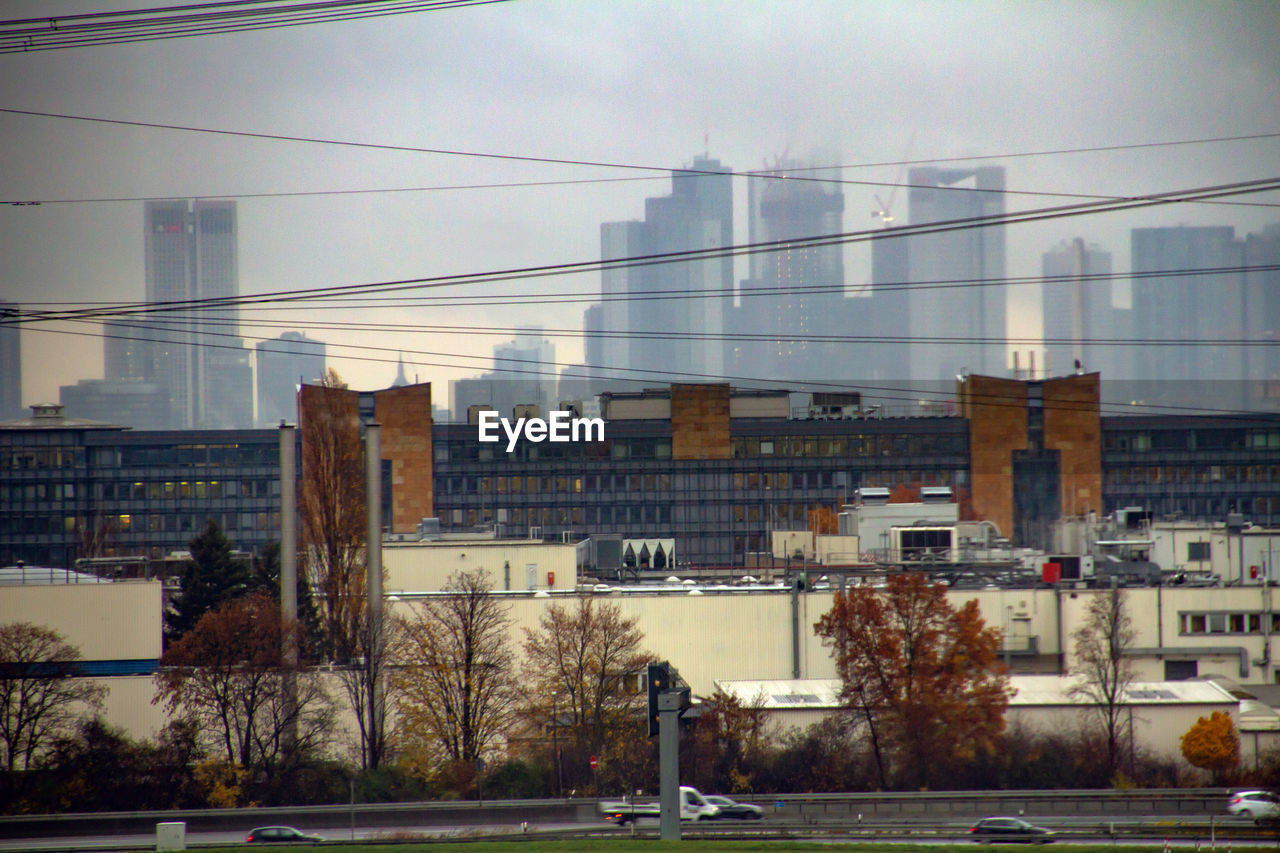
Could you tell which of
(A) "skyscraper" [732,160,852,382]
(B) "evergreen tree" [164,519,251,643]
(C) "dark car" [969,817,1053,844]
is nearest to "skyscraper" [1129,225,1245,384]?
(A) "skyscraper" [732,160,852,382]

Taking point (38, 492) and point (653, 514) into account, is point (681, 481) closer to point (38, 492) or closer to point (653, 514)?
point (653, 514)

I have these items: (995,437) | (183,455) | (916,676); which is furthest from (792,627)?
(183,455)

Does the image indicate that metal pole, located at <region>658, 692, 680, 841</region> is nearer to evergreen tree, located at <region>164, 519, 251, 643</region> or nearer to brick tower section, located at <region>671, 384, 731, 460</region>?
evergreen tree, located at <region>164, 519, 251, 643</region>

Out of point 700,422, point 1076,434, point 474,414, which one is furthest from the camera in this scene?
point 474,414

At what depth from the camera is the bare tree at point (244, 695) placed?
1808 cm

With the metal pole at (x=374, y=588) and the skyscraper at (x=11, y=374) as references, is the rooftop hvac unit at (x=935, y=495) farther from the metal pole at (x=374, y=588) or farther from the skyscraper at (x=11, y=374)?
the skyscraper at (x=11, y=374)

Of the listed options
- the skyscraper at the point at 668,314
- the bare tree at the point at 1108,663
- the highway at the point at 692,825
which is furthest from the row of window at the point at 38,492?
the skyscraper at the point at 668,314

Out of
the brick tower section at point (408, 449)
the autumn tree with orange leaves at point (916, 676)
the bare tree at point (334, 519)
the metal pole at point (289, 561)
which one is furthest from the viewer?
the brick tower section at point (408, 449)

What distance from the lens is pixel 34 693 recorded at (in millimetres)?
18109

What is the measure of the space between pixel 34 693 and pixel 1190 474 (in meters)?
46.3

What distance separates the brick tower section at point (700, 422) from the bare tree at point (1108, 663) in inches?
1018

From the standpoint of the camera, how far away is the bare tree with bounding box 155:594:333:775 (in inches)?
712

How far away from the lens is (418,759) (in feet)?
59.5

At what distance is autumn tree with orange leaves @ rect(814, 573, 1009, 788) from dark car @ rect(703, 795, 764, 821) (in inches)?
107
